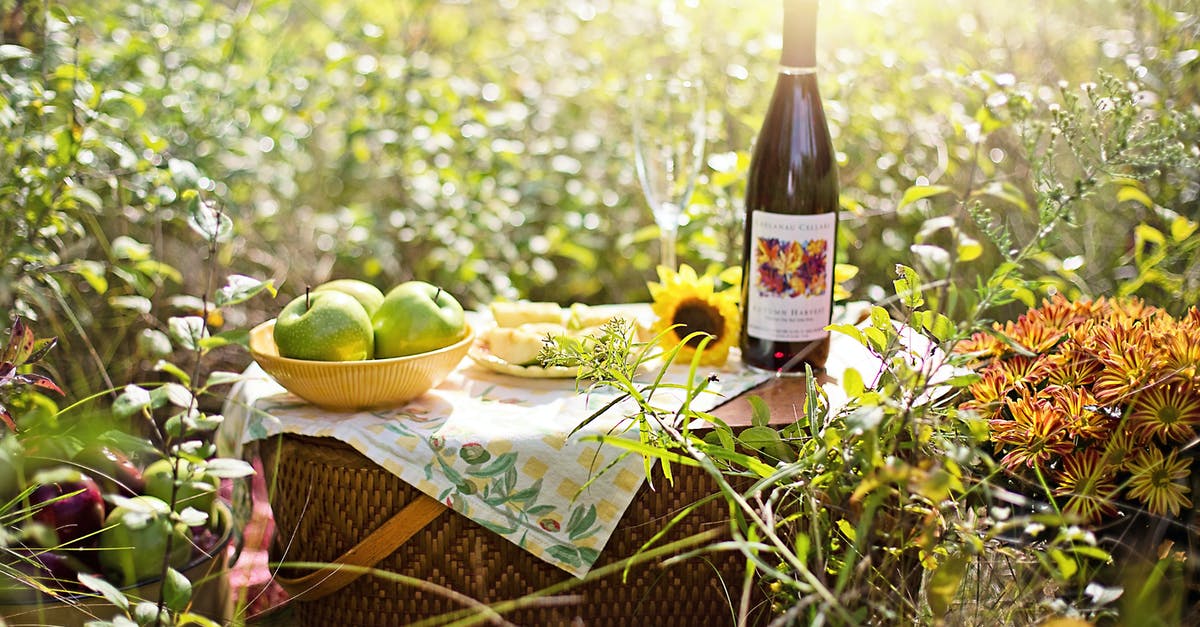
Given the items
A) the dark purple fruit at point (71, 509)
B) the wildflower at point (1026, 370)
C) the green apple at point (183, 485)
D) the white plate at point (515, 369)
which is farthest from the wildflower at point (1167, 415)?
the dark purple fruit at point (71, 509)

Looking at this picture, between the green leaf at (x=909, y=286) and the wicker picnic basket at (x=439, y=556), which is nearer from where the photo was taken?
the green leaf at (x=909, y=286)

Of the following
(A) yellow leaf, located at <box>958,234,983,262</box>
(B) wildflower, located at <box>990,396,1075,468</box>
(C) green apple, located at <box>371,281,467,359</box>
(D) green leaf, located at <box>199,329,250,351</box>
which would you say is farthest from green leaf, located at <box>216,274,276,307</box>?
(B) wildflower, located at <box>990,396,1075,468</box>

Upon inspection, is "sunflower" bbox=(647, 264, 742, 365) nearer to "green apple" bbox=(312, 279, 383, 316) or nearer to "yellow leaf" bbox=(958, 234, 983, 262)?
"green apple" bbox=(312, 279, 383, 316)

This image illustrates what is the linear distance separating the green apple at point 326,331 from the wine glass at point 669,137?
1.58 feet

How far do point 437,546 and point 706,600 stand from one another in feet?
0.95

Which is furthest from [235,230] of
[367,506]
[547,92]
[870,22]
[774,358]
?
[870,22]

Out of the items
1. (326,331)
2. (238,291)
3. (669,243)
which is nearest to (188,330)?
(238,291)

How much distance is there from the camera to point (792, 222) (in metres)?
1.11

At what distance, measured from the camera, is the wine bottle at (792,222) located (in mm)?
1117

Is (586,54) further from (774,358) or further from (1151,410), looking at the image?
(1151,410)

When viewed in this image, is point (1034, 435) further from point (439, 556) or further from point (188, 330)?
point (188, 330)

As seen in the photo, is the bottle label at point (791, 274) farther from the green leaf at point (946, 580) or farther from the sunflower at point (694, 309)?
the green leaf at point (946, 580)

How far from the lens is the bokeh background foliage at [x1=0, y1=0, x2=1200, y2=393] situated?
1579mm

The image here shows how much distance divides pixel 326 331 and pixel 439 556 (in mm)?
261
